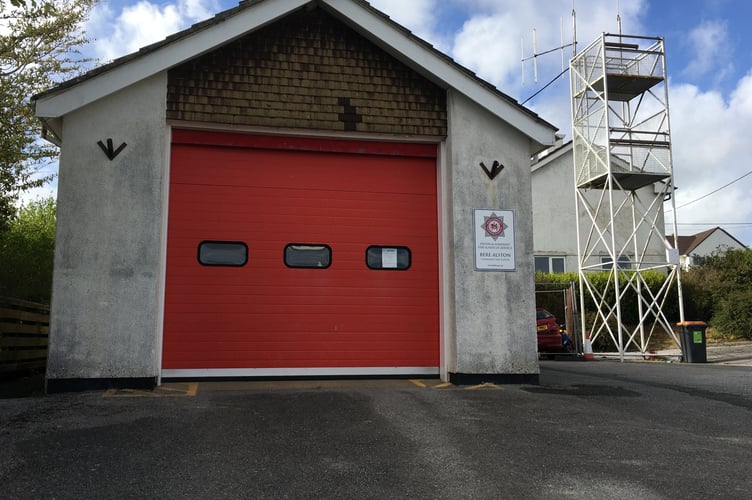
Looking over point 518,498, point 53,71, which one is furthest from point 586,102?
point 518,498

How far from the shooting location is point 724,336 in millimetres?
22344

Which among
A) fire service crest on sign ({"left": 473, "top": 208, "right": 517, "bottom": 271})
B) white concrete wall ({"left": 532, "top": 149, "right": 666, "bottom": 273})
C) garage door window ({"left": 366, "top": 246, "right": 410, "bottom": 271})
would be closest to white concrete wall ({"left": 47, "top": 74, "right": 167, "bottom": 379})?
garage door window ({"left": 366, "top": 246, "right": 410, "bottom": 271})

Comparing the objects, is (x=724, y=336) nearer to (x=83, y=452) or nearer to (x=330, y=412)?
(x=330, y=412)

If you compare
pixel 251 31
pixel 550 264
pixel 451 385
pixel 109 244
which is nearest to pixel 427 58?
pixel 251 31

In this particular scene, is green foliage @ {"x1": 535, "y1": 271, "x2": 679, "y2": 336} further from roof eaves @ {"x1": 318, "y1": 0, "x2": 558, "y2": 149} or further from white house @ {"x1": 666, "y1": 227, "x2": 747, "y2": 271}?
white house @ {"x1": 666, "y1": 227, "x2": 747, "y2": 271}

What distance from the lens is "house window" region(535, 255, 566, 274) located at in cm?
2612

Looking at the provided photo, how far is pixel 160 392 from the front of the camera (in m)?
7.04

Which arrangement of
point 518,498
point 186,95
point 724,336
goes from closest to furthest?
1. point 518,498
2. point 186,95
3. point 724,336

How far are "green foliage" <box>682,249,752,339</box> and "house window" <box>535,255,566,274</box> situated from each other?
479cm

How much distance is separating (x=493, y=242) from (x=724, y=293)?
19.1m

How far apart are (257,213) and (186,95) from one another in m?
1.77

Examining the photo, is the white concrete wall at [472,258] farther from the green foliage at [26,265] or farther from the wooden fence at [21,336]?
the green foliage at [26,265]

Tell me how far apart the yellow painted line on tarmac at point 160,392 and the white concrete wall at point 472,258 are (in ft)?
11.0

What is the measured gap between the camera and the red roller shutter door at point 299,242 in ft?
26.6
